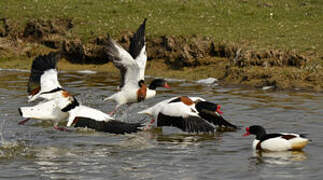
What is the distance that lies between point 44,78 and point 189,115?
260cm

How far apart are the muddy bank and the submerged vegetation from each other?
0.07 ft

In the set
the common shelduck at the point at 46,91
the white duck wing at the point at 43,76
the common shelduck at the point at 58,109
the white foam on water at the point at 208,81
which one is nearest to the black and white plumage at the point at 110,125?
the common shelduck at the point at 58,109

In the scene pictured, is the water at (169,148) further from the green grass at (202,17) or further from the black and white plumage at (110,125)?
the green grass at (202,17)

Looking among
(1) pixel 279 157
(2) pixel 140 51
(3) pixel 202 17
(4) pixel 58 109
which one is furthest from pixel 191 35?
(1) pixel 279 157

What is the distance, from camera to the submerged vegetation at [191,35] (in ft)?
48.4

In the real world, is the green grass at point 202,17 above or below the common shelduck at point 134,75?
above

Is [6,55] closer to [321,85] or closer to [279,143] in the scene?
[321,85]

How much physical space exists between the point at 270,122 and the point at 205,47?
5.22 meters

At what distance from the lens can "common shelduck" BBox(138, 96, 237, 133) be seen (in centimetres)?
1058

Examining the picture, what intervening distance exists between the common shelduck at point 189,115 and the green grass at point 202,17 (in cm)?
452

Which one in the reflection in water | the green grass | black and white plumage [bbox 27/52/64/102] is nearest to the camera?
the reflection in water

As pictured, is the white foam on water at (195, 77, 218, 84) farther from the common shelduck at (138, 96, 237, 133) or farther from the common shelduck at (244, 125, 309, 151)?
the common shelduck at (244, 125, 309, 151)

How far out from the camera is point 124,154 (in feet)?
31.1

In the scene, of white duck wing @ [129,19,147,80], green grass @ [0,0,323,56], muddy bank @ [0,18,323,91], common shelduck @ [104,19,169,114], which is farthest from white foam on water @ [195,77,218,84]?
white duck wing @ [129,19,147,80]
